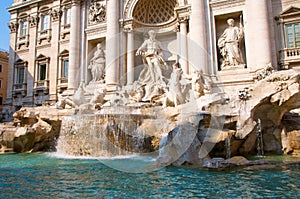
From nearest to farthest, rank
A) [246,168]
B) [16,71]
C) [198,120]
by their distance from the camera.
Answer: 1. [246,168]
2. [198,120]
3. [16,71]

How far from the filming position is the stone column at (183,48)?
13.2m

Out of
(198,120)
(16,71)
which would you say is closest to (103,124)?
(198,120)

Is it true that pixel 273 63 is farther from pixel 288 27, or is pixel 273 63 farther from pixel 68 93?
pixel 68 93

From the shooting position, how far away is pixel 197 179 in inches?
172

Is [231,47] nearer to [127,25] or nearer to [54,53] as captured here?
[127,25]

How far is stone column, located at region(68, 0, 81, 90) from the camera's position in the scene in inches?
641

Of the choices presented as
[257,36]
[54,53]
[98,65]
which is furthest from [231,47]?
[54,53]

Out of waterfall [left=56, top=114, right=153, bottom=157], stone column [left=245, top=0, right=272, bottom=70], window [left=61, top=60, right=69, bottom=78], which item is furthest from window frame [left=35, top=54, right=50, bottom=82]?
stone column [left=245, top=0, right=272, bottom=70]

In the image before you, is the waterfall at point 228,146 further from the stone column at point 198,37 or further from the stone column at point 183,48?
the stone column at point 183,48

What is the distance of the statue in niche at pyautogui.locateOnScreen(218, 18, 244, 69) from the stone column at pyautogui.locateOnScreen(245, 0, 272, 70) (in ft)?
1.33

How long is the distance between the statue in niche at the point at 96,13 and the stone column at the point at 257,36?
30.6 ft

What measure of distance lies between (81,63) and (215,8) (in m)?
9.26

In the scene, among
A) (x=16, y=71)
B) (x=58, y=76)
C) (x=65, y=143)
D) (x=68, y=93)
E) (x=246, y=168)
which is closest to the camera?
(x=246, y=168)

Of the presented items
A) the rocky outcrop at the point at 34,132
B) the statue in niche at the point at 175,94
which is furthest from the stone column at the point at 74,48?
the statue in niche at the point at 175,94
